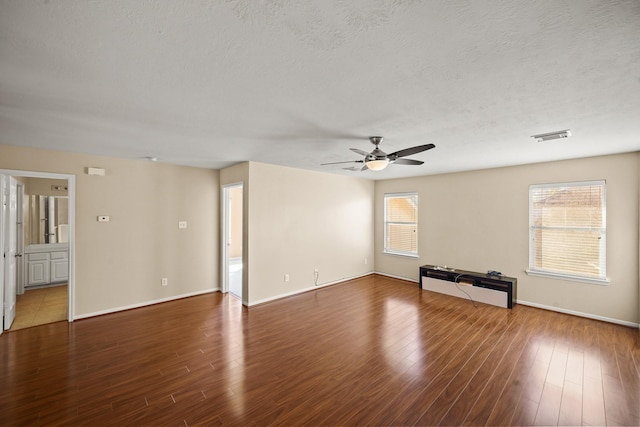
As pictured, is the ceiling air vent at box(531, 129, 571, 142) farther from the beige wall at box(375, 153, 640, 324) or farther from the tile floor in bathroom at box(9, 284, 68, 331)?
the tile floor in bathroom at box(9, 284, 68, 331)

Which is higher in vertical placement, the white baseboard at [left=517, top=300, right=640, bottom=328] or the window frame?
the window frame

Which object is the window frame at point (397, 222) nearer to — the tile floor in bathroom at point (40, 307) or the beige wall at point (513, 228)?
the beige wall at point (513, 228)

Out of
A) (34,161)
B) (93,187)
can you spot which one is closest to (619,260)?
(93,187)

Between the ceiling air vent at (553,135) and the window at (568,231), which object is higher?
the ceiling air vent at (553,135)

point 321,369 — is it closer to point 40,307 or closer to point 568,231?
point 568,231

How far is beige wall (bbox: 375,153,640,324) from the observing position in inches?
148

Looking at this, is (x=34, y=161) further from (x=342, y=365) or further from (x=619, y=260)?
(x=619, y=260)

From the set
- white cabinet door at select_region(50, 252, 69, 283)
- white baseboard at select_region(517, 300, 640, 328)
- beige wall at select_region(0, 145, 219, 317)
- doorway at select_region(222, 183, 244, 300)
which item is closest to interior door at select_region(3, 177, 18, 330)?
beige wall at select_region(0, 145, 219, 317)

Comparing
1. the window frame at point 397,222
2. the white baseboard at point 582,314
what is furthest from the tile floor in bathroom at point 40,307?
the white baseboard at point 582,314

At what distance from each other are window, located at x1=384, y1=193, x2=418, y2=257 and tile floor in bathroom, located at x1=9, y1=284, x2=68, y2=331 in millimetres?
6206

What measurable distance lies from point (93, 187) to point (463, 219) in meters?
6.41

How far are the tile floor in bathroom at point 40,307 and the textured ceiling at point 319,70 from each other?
2616 mm

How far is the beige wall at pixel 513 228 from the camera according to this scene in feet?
12.3

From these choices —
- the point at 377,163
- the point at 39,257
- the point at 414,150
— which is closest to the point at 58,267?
the point at 39,257
